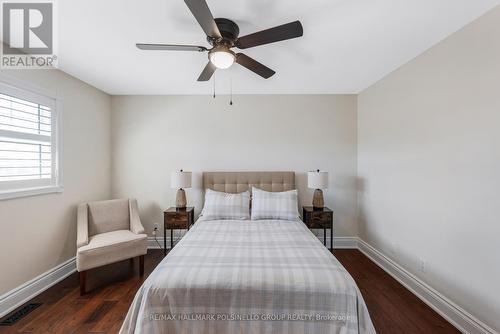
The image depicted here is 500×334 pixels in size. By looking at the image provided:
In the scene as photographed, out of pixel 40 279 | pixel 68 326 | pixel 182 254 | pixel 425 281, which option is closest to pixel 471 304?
pixel 425 281

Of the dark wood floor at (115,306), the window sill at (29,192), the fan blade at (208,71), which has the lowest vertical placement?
the dark wood floor at (115,306)

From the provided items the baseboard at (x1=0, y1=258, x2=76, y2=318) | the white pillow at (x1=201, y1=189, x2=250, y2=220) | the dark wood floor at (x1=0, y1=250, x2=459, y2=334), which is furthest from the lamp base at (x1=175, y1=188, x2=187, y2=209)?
the baseboard at (x1=0, y1=258, x2=76, y2=318)

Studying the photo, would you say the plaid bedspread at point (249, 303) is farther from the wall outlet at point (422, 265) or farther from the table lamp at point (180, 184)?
the table lamp at point (180, 184)

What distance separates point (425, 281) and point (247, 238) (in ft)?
6.32

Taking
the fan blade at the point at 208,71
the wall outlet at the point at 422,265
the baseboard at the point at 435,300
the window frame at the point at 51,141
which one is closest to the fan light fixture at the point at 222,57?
the fan blade at the point at 208,71

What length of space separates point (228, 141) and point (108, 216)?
2062mm

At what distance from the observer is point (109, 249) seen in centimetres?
251

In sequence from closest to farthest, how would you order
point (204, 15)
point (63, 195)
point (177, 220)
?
point (204, 15) → point (63, 195) → point (177, 220)

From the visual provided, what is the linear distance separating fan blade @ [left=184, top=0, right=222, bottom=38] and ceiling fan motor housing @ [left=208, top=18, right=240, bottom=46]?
0.10 metres

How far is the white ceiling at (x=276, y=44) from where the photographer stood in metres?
1.62

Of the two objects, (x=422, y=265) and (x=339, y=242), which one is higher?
(x=422, y=265)

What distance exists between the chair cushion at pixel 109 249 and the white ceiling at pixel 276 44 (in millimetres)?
2093

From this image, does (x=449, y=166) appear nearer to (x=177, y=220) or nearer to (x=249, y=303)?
(x=249, y=303)

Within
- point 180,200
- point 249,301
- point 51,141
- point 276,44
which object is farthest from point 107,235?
point 276,44
